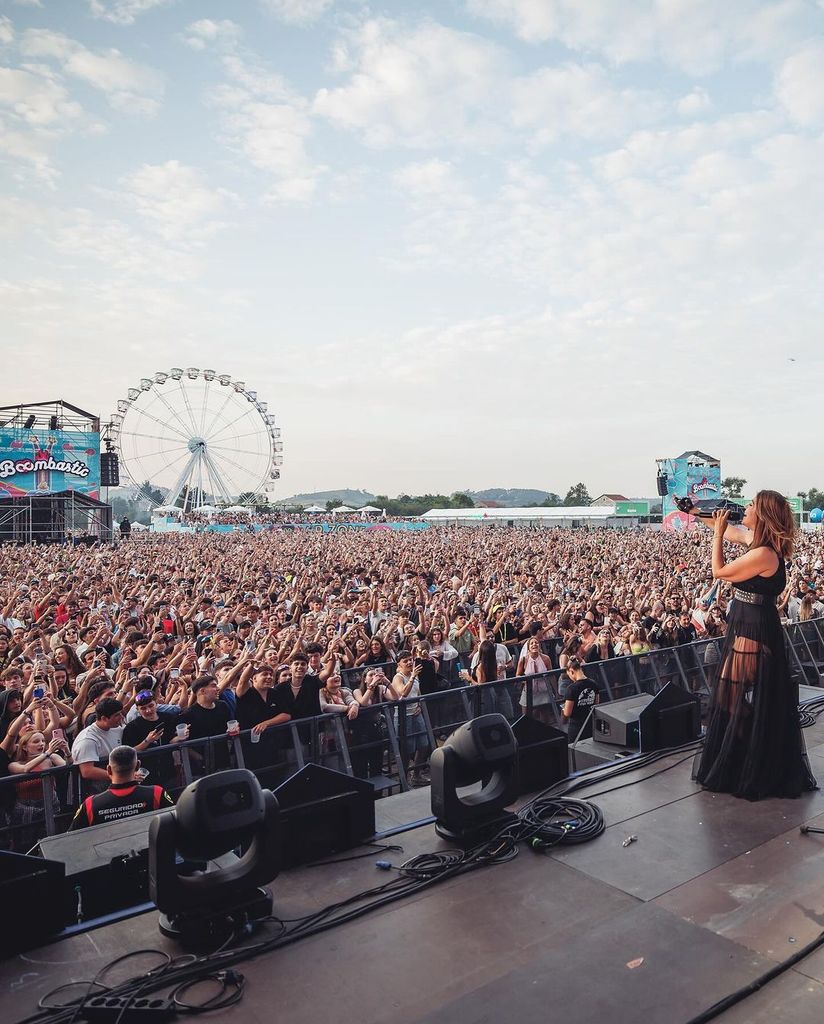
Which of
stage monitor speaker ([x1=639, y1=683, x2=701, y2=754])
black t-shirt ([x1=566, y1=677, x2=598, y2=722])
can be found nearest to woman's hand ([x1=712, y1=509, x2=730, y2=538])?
stage monitor speaker ([x1=639, y1=683, x2=701, y2=754])

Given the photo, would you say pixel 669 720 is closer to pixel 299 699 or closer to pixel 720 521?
pixel 720 521

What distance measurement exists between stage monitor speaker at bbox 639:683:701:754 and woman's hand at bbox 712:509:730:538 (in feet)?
5.05

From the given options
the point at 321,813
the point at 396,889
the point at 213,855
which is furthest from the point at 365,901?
the point at 213,855

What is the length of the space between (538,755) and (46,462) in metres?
41.3

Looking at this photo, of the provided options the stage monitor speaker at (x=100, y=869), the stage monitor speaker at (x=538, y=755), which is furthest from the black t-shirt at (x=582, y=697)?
the stage monitor speaker at (x=100, y=869)

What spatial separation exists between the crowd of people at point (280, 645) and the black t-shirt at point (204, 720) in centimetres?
1

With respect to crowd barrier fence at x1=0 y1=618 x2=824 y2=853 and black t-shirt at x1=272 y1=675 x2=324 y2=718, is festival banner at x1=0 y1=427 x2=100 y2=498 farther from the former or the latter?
black t-shirt at x1=272 y1=675 x2=324 y2=718

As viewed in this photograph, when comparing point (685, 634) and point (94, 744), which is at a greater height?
point (94, 744)

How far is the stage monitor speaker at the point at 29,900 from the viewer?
2887 mm

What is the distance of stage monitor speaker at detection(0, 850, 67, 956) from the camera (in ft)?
9.47

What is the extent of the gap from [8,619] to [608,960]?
1091 centimetres

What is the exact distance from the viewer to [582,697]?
674 cm

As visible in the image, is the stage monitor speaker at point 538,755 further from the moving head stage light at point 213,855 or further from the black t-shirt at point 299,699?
the black t-shirt at point 299,699

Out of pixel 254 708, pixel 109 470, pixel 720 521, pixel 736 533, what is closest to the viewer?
pixel 720 521
